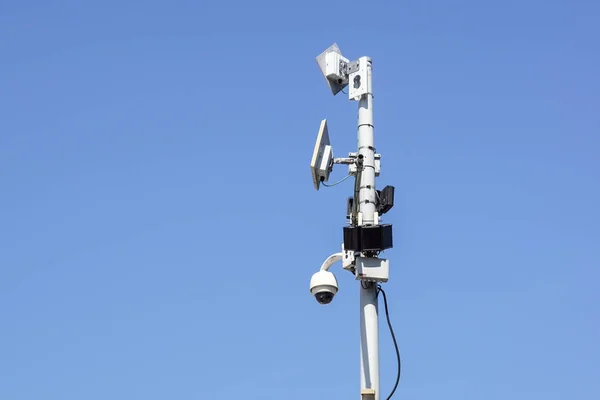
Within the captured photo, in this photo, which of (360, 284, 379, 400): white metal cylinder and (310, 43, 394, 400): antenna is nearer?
(360, 284, 379, 400): white metal cylinder

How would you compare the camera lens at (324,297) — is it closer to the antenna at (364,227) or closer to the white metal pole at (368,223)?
the antenna at (364,227)

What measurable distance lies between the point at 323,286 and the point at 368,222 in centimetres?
108

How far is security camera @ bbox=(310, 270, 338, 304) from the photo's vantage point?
14160 mm

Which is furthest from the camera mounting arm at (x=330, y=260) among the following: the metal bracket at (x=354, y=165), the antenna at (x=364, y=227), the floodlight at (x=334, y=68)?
the floodlight at (x=334, y=68)

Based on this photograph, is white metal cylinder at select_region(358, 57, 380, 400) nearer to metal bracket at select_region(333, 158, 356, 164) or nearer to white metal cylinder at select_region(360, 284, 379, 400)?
white metal cylinder at select_region(360, 284, 379, 400)

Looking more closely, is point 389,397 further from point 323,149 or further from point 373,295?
point 323,149

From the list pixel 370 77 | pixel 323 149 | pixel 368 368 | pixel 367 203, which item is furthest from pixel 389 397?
pixel 370 77

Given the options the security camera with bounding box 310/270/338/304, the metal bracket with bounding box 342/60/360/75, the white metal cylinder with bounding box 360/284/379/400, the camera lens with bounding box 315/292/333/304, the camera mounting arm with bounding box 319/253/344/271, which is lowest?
the white metal cylinder with bounding box 360/284/379/400

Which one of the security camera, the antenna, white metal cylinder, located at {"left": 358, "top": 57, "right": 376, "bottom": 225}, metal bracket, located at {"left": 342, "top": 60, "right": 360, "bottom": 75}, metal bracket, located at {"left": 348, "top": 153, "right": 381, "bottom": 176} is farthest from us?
metal bracket, located at {"left": 342, "top": 60, "right": 360, "bottom": 75}

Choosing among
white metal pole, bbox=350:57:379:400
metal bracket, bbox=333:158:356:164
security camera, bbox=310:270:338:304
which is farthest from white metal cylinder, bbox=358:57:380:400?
security camera, bbox=310:270:338:304

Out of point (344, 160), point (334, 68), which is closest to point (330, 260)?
point (344, 160)

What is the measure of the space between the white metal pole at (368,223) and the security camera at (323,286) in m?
0.42

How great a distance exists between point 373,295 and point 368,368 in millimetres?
1028

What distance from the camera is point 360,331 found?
14125 millimetres
